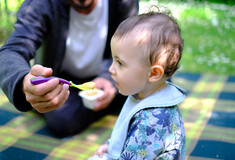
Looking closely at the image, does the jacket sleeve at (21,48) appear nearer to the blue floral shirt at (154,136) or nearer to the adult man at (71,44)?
the adult man at (71,44)

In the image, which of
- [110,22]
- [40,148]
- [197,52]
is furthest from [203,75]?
[40,148]

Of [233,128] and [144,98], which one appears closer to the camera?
[144,98]

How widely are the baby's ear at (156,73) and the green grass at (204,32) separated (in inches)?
74.2

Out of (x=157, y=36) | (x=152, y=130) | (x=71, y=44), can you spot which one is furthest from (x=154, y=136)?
(x=71, y=44)

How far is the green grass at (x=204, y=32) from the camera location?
302 cm

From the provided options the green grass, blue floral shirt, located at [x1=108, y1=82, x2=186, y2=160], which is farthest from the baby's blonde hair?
the green grass

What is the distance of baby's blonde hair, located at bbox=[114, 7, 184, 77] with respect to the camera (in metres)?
0.99

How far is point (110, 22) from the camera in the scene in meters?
1.96

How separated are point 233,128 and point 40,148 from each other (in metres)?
1.15

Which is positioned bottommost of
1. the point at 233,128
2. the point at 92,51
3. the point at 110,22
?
the point at 233,128

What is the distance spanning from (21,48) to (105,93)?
60cm

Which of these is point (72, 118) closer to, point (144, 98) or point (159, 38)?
point (144, 98)

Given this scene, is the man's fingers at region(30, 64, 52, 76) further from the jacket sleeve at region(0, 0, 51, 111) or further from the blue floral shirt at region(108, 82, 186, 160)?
the blue floral shirt at region(108, 82, 186, 160)

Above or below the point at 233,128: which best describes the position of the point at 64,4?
above
